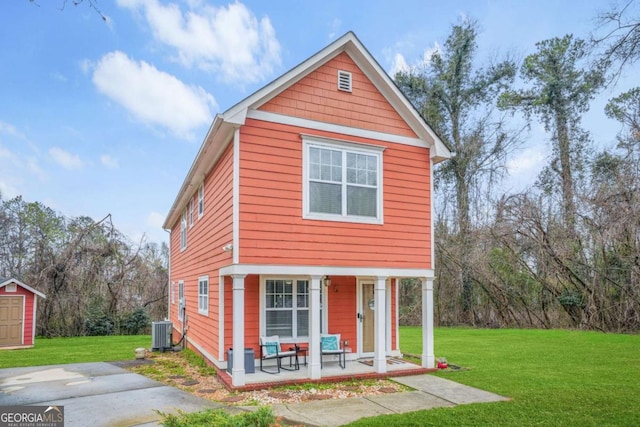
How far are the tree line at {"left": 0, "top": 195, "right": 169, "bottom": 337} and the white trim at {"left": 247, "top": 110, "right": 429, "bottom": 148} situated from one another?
13.4m

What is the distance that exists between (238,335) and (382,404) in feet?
8.78

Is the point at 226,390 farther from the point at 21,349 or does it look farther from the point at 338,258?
the point at 21,349

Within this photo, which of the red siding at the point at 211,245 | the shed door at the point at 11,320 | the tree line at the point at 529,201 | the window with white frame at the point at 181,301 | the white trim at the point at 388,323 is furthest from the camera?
the tree line at the point at 529,201

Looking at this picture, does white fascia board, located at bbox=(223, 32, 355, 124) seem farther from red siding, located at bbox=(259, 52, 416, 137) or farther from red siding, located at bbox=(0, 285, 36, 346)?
red siding, located at bbox=(0, 285, 36, 346)

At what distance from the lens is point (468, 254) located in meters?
19.7

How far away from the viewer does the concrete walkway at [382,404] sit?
5.89 m

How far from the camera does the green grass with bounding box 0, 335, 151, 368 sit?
35.6ft

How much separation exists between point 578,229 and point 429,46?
13539mm

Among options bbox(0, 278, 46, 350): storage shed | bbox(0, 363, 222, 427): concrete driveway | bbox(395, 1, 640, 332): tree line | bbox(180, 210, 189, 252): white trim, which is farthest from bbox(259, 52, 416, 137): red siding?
bbox(0, 278, 46, 350): storage shed

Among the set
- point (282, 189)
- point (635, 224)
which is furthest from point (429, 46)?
point (282, 189)

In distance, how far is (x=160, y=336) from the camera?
41.5ft

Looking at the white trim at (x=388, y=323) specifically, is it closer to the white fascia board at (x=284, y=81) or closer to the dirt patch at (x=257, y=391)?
the dirt patch at (x=257, y=391)

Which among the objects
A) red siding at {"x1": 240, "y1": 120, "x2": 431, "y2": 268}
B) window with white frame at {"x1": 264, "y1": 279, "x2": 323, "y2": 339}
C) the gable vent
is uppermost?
the gable vent

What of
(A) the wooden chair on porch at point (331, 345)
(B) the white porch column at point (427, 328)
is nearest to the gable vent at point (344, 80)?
(B) the white porch column at point (427, 328)
